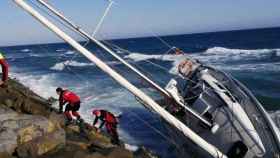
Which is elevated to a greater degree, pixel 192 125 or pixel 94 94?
pixel 192 125

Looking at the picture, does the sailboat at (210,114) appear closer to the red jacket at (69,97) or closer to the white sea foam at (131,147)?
the red jacket at (69,97)

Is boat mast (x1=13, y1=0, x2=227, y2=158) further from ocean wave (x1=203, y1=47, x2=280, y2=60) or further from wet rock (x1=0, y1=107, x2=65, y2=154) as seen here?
ocean wave (x1=203, y1=47, x2=280, y2=60)

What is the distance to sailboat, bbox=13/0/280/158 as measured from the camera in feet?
39.3

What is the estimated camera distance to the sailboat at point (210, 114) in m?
12.0

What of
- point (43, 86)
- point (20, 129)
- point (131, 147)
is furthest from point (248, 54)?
point (20, 129)

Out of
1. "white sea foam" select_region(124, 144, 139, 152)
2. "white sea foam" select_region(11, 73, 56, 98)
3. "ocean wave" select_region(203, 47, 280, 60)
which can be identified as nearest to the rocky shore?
"white sea foam" select_region(124, 144, 139, 152)

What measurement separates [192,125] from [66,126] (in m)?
4.32

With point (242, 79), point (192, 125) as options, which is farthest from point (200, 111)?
point (242, 79)

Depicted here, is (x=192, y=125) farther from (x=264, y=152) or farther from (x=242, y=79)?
(x=242, y=79)

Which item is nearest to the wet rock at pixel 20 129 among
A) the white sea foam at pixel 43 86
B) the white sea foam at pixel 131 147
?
the white sea foam at pixel 131 147

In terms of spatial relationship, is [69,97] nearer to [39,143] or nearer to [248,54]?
[39,143]

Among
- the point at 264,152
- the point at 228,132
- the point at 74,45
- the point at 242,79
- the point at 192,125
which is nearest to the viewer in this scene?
the point at 74,45

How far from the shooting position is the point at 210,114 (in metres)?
15.6

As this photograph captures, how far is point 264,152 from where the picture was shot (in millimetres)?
13039
